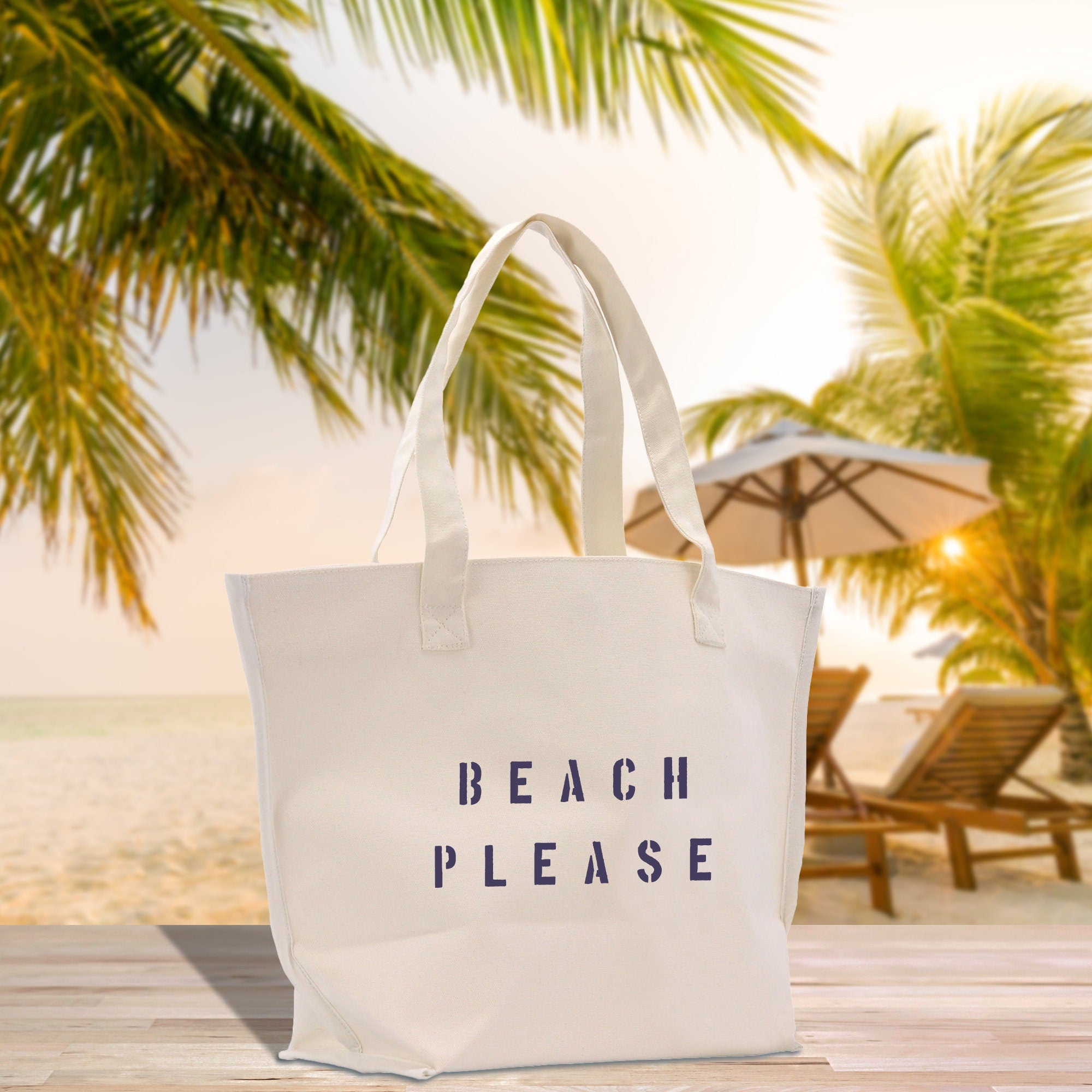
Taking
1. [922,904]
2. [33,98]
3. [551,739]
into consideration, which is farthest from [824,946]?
Answer: [33,98]

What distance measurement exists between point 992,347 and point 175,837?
24.5 feet

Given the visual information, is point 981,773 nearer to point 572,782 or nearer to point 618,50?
point 618,50

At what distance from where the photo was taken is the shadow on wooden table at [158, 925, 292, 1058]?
0.70 m

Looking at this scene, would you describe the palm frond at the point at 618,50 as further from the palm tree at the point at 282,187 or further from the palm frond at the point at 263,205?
the palm frond at the point at 263,205

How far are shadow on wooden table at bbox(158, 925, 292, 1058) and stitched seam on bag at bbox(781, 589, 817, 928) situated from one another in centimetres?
37

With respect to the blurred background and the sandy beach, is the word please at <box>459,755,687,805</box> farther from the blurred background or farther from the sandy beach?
the sandy beach

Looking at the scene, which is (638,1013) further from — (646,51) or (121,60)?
(121,60)

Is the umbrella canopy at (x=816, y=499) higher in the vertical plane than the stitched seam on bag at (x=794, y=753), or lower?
lower

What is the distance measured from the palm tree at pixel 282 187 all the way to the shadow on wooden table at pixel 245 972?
241 centimetres

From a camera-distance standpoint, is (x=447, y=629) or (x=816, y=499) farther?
(x=816, y=499)

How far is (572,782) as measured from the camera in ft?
2.02

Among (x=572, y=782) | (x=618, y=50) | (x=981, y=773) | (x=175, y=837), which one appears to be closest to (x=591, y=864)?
(x=572, y=782)

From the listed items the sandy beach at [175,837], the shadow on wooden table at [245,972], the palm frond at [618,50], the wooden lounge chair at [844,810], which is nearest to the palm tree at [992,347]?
the sandy beach at [175,837]

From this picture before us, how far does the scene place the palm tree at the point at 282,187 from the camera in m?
2.82
